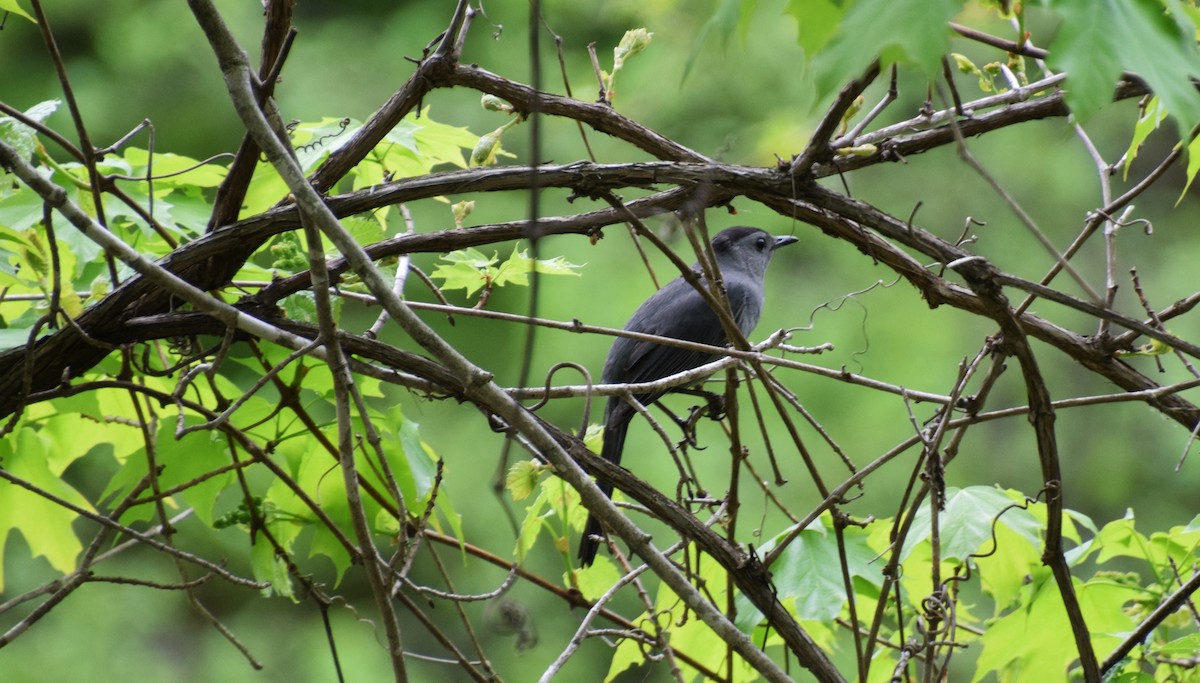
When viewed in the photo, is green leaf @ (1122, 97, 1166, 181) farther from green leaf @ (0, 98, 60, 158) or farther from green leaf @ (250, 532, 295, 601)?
green leaf @ (0, 98, 60, 158)

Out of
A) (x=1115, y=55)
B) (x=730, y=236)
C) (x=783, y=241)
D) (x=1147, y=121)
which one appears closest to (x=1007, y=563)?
(x=1147, y=121)

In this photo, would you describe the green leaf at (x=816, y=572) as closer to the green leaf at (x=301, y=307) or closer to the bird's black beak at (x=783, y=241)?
the green leaf at (x=301, y=307)

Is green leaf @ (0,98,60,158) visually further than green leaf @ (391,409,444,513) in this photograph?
No

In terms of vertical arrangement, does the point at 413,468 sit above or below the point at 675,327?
below

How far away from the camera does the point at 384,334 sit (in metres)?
4.80

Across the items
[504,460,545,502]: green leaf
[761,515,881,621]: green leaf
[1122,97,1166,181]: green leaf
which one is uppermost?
[1122,97,1166,181]: green leaf

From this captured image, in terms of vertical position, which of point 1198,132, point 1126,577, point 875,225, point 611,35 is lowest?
point 1126,577

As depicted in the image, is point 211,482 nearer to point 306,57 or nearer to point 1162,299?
point 306,57

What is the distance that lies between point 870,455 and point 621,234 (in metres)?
1.53

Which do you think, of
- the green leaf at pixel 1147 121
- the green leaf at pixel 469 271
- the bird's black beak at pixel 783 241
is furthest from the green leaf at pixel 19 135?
the bird's black beak at pixel 783 241

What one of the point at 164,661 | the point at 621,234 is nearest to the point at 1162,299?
the point at 621,234

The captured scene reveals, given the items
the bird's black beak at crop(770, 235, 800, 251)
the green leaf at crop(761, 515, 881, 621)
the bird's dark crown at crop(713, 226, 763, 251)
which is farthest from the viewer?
the bird's dark crown at crop(713, 226, 763, 251)

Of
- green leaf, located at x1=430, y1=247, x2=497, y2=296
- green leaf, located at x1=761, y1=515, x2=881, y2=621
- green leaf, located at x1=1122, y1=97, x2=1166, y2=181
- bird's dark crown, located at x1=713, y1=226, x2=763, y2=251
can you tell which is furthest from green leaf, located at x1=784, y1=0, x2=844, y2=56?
bird's dark crown, located at x1=713, y1=226, x2=763, y2=251

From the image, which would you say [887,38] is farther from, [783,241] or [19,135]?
[783,241]
